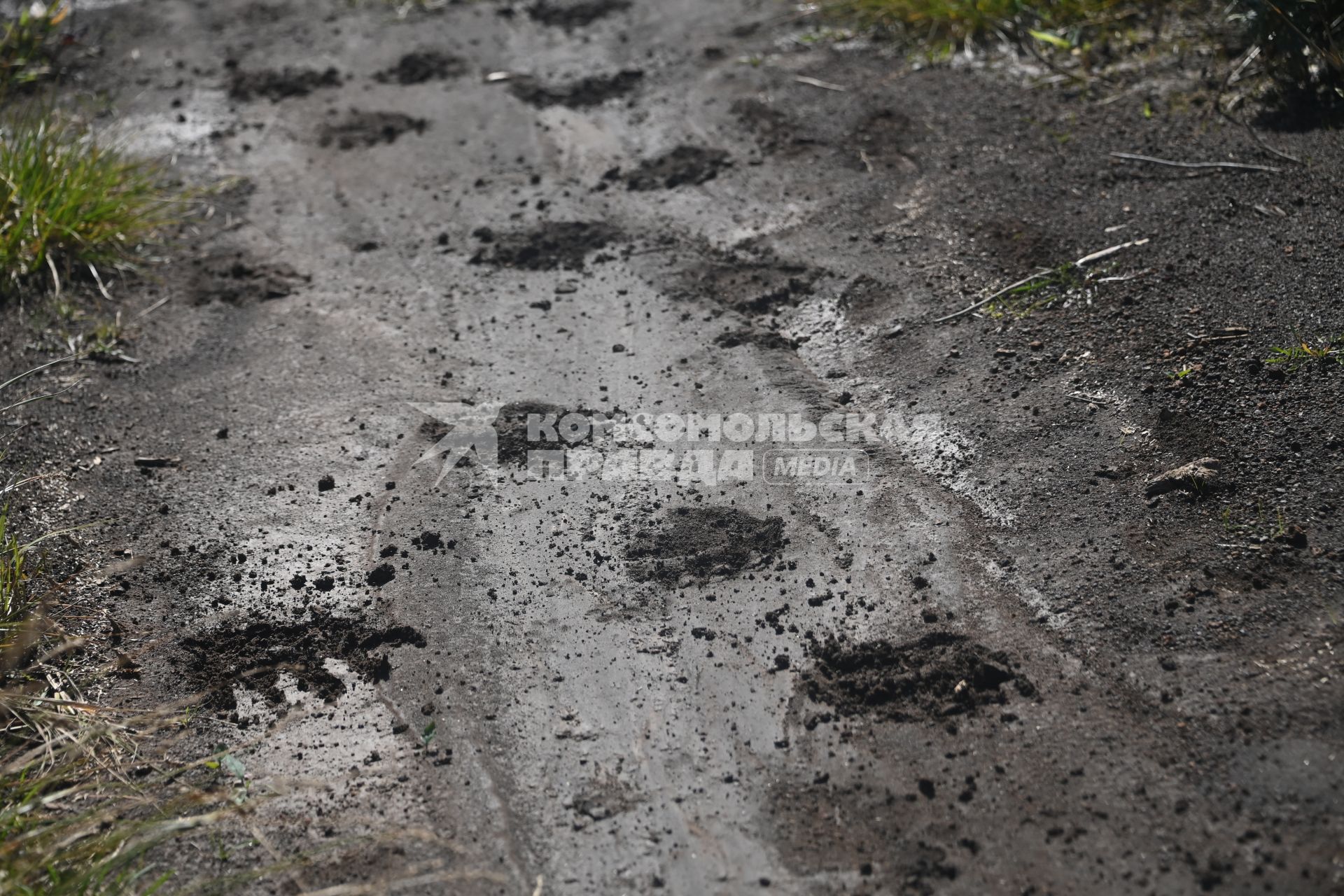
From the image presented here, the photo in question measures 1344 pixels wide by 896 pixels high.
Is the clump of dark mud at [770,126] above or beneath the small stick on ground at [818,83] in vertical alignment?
beneath

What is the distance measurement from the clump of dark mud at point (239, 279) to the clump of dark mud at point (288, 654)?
1.77 m

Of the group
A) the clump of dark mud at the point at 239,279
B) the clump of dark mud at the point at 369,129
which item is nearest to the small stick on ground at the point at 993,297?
the clump of dark mud at the point at 239,279

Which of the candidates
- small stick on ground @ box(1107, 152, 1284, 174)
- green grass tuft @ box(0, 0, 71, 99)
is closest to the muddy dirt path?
small stick on ground @ box(1107, 152, 1284, 174)

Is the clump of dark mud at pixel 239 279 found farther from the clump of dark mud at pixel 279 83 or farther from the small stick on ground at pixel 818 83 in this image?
the small stick on ground at pixel 818 83

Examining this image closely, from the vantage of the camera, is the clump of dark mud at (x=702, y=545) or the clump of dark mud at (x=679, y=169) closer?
the clump of dark mud at (x=702, y=545)

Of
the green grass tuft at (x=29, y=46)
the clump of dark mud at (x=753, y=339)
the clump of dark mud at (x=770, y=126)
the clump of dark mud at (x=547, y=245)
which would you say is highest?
the green grass tuft at (x=29, y=46)

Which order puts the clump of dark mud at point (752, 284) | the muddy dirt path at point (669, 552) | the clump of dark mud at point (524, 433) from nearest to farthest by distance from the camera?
the muddy dirt path at point (669, 552), the clump of dark mud at point (524, 433), the clump of dark mud at point (752, 284)

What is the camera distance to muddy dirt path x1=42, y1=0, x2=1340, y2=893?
95.1 inches

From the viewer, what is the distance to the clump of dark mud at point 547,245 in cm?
429

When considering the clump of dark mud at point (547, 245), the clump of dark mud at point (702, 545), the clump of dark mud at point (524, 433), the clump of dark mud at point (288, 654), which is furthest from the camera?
the clump of dark mud at point (547, 245)

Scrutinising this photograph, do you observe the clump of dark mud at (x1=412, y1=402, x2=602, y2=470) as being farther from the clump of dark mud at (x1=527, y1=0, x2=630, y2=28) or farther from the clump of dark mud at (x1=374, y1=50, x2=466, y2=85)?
the clump of dark mud at (x1=527, y1=0, x2=630, y2=28)

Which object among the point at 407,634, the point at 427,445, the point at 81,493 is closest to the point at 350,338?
the point at 427,445

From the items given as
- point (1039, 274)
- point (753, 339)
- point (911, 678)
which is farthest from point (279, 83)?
point (911, 678)

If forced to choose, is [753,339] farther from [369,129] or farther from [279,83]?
[279,83]
